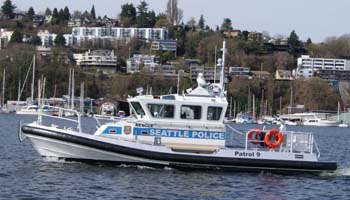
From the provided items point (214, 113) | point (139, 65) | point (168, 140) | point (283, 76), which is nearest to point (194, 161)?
point (168, 140)

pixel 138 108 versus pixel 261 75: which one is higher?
pixel 261 75

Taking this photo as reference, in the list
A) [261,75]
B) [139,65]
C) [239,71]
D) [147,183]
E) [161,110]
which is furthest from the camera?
[261,75]

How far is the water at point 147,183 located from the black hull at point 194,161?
A: 26 cm

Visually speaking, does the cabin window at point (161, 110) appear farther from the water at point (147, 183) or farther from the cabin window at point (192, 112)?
the water at point (147, 183)

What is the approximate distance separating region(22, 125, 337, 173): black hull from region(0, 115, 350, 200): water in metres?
0.26

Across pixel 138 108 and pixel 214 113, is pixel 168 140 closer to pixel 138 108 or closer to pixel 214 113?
pixel 138 108

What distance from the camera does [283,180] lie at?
99.5ft

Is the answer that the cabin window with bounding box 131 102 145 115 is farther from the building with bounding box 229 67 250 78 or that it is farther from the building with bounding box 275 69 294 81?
the building with bounding box 275 69 294 81

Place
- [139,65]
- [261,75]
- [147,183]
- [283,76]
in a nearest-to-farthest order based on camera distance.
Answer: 1. [147,183]
2. [139,65]
3. [261,75]
4. [283,76]

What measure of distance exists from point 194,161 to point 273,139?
306 cm

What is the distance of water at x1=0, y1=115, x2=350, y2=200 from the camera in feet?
85.8

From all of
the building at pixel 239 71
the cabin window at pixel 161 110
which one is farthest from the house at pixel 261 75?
the cabin window at pixel 161 110

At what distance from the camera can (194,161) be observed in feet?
99.8

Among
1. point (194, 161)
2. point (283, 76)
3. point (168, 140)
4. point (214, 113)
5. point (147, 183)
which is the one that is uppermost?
point (283, 76)
